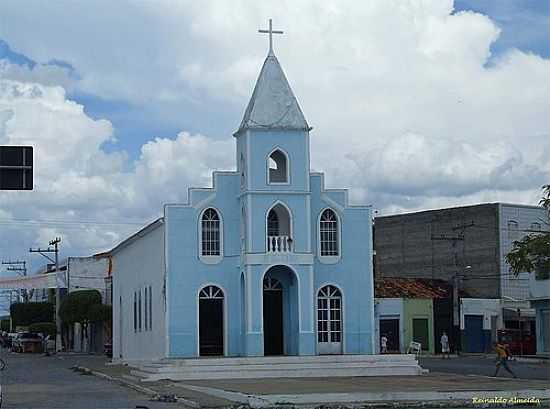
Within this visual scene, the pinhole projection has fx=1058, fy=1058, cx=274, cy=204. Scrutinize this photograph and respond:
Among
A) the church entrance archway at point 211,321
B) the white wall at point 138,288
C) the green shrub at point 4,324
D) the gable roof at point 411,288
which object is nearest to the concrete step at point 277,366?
the church entrance archway at point 211,321

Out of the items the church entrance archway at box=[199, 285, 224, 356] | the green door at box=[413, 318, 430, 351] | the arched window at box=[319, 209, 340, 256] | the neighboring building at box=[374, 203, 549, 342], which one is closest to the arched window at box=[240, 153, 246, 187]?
the arched window at box=[319, 209, 340, 256]

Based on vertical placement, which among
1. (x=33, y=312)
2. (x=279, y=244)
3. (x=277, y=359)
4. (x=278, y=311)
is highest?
(x=279, y=244)

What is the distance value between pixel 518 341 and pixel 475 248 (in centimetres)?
1030

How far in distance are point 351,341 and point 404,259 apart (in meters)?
33.4

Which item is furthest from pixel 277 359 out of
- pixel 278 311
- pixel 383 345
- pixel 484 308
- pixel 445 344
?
pixel 484 308

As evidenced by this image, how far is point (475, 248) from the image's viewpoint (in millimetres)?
65562

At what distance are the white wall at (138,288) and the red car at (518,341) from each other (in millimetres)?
19493

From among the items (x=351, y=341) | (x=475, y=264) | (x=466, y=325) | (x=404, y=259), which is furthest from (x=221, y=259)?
(x=404, y=259)

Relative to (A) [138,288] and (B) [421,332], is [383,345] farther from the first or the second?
(A) [138,288]

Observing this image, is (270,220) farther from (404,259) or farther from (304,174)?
(404,259)

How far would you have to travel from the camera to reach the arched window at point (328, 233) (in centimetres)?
3947

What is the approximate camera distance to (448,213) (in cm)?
6794

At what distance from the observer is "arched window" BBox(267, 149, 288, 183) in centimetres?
3825

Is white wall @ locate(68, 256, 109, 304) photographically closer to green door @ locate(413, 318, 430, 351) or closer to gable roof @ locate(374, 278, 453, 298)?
gable roof @ locate(374, 278, 453, 298)
